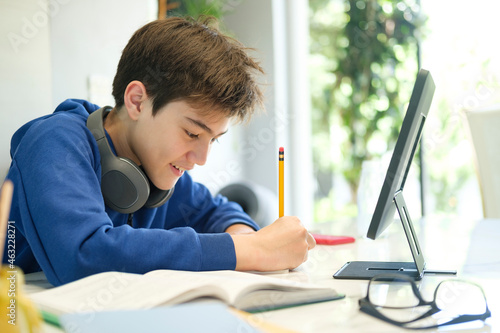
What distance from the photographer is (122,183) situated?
100 cm

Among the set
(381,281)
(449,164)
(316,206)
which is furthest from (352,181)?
(381,281)

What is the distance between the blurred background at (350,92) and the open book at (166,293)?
1.87 m

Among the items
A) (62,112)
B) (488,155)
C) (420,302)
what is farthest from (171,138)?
(488,155)

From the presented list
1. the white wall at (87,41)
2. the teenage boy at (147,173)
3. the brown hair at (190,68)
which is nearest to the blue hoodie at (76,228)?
the teenage boy at (147,173)

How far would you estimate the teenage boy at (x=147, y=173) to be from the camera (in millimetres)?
782

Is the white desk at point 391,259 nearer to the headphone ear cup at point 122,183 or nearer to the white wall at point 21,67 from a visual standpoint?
the headphone ear cup at point 122,183

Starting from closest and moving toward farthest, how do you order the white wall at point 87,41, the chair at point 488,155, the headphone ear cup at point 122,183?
1. the headphone ear cup at point 122,183
2. the white wall at point 87,41
3. the chair at point 488,155

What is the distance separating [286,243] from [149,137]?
407mm

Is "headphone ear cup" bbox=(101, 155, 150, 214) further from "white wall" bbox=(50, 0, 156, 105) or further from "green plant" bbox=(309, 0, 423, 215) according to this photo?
"green plant" bbox=(309, 0, 423, 215)

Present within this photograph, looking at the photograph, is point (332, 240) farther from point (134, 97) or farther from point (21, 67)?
point (21, 67)

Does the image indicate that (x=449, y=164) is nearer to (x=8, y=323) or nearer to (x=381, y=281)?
(x=381, y=281)

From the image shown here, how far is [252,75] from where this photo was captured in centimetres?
118

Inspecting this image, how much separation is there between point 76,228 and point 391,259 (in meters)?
0.65

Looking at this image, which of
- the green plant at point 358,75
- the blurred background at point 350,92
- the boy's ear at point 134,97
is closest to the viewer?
the boy's ear at point 134,97
